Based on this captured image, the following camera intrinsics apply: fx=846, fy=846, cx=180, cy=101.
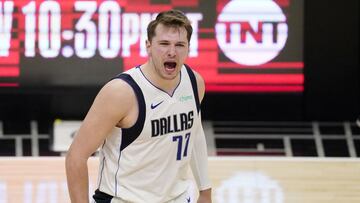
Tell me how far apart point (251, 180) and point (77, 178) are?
4.07m

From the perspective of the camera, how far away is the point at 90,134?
291cm

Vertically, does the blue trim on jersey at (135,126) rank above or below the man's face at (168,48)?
below

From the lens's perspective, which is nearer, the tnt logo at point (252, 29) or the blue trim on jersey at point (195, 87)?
the blue trim on jersey at point (195, 87)

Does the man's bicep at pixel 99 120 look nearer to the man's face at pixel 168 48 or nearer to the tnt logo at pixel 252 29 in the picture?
the man's face at pixel 168 48

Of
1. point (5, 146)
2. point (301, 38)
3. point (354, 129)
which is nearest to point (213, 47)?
point (301, 38)

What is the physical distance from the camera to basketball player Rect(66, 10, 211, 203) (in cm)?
291

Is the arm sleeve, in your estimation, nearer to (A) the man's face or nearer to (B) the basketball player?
(B) the basketball player

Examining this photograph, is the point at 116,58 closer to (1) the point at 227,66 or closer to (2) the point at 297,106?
(1) the point at 227,66

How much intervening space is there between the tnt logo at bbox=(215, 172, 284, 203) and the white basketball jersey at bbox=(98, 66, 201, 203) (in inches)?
121

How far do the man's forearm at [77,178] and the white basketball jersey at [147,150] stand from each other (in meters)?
0.15

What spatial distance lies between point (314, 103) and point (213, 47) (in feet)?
3.95

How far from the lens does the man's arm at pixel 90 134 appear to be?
2902 mm

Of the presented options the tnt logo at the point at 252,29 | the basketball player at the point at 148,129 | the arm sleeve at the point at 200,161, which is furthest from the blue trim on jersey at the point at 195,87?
the tnt logo at the point at 252,29

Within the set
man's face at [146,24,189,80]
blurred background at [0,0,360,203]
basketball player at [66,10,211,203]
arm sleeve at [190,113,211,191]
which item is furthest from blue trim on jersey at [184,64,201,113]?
blurred background at [0,0,360,203]
